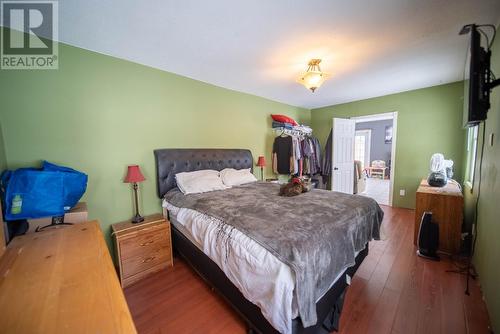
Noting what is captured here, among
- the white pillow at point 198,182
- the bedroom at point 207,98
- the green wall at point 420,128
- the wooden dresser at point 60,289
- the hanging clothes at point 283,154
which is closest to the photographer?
the wooden dresser at point 60,289

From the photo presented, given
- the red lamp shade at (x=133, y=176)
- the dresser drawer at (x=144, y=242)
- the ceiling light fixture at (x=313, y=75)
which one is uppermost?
the ceiling light fixture at (x=313, y=75)

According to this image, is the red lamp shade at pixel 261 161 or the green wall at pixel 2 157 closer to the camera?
the green wall at pixel 2 157

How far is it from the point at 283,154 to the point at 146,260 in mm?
3090

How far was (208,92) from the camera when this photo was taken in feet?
10.1

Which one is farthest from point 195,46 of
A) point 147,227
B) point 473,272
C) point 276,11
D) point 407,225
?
point 407,225

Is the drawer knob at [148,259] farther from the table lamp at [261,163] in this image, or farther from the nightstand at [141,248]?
the table lamp at [261,163]

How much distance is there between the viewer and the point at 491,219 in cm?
150

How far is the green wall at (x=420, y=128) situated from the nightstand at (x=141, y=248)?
461 cm

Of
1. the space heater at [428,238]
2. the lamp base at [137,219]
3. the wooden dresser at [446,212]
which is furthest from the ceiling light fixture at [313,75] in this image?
the lamp base at [137,219]

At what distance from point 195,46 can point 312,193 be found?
2.17 meters

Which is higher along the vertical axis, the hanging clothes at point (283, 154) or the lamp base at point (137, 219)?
the hanging clothes at point (283, 154)

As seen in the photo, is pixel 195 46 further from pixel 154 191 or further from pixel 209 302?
pixel 209 302

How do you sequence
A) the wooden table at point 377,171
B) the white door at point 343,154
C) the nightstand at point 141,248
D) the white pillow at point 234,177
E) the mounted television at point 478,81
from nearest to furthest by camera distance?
the mounted television at point 478,81
the nightstand at point 141,248
the white pillow at point 234,177
the white door at point 343,154
the wooden table at point 377,171

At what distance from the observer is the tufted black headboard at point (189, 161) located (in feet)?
8.24
